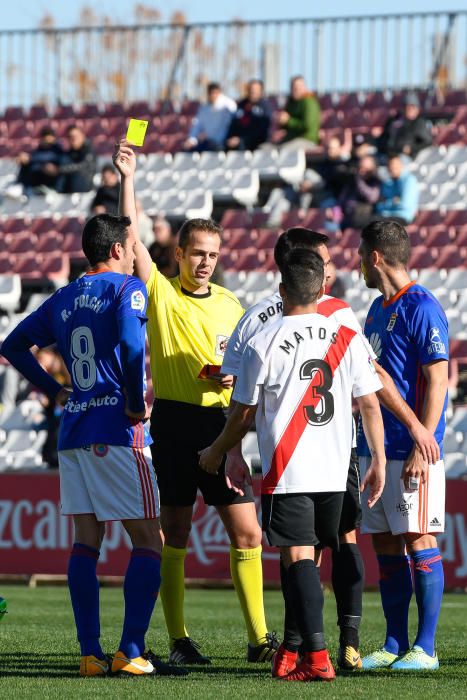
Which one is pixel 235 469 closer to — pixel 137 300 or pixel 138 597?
pixel 138 597

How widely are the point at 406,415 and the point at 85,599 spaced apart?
1678mm

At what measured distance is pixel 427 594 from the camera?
643 centimetres

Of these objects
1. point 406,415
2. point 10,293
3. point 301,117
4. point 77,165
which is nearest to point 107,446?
point 406,415

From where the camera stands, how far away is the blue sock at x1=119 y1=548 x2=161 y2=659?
20.0 feet

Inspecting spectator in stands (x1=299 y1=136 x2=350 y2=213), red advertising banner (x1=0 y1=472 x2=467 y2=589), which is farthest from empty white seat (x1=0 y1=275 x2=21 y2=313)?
red advertising banner (x1=0 y1=472 x2=467 y2=589)

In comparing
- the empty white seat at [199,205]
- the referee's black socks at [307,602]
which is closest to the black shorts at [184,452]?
the referee's black socks at [307,602]

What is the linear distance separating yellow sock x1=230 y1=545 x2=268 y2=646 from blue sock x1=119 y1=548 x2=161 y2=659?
82 cm

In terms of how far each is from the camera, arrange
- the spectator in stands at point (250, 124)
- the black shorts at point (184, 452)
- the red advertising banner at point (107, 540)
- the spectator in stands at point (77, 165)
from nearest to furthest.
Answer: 1. the black shorts at point (184, 452)
2. the red advertising banner at point (107, 540)
3. the spectator in stands at point (77, 165)
4. the spectator in stands at point (250, 124)

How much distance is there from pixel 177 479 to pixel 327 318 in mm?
1358

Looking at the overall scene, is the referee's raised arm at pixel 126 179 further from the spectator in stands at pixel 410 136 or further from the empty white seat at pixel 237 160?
the empty white seat at pixel 237 160

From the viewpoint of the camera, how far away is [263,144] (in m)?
19.6

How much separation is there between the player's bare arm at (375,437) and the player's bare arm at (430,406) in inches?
15.0

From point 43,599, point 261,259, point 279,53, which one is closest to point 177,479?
point 43,599

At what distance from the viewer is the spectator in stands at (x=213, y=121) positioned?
19.9 meters
